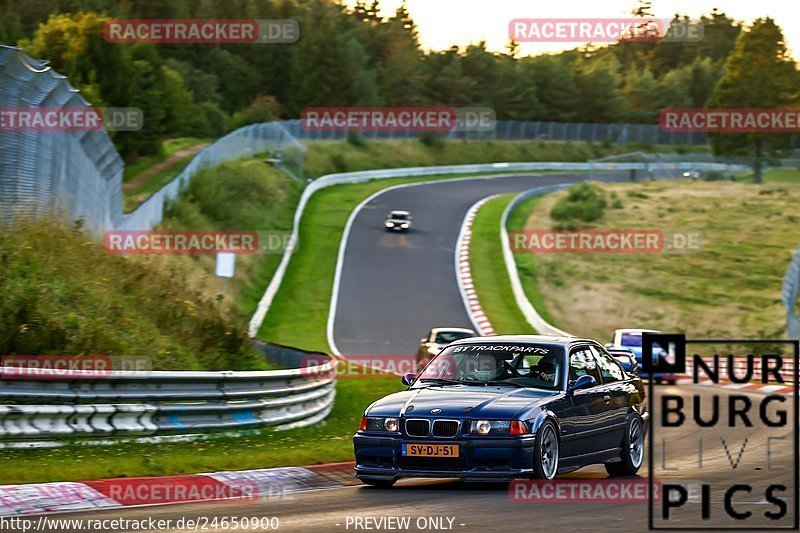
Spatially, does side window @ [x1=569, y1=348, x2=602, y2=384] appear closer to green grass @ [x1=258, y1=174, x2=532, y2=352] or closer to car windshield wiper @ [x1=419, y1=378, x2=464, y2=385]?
car windshield wiper @ [x1=419, y1=378, x2=464, y2=385]

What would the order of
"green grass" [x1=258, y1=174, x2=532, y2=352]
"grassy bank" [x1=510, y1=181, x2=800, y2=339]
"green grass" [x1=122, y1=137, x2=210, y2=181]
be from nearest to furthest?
"green grass" [x1=258, y1=174, x2=532, y2=352] < "grassy bank" [x1=510, y1=181, x2=800, y2=339] < "green grass" [x1=122, y1=137, x2=210, y2=181]

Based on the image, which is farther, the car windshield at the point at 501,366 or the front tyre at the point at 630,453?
the front tyre at the point at 630,453

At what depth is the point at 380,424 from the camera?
37.0ft

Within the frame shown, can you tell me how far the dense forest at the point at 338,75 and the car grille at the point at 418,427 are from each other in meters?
46.8

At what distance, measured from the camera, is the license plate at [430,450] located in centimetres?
1088

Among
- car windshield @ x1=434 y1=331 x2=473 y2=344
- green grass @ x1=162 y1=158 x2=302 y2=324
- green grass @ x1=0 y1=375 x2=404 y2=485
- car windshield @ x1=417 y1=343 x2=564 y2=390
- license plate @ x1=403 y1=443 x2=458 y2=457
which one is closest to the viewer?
license plate @ x1=403 y1=443 x2=458 y2=457

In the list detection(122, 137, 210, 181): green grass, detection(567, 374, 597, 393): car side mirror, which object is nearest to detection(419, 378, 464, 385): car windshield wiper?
detection(567, 374, 597, 393): car side mirror

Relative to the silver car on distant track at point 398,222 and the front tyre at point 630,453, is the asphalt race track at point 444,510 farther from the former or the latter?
the silver car on distant track at point 398,222

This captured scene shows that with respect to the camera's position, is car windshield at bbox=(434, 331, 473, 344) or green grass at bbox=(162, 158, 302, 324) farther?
green grass at bbox=(162, 158, 302, 324)

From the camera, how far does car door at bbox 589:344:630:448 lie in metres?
12.6

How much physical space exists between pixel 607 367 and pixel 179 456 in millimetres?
4750

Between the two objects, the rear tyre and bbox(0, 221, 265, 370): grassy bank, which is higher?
bbox(0, 221, 265, 370): grassy bank

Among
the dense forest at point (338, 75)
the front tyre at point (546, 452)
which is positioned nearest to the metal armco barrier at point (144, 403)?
the front tyre at point (546, 452)

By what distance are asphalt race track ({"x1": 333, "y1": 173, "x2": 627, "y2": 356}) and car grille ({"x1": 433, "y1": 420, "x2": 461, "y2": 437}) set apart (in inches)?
962
